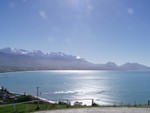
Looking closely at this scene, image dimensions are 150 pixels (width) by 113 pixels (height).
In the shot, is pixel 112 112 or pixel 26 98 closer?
pixel 112 112

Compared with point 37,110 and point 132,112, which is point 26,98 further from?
point 132,112

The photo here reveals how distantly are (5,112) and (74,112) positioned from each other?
4065 mm

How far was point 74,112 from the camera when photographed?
16891 mm

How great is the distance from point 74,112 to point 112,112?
218 centimetres

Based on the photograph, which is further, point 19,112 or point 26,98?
point 26,98

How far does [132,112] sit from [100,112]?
5.98ft

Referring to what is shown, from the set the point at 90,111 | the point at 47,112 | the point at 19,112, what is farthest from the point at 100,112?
the point at 19,112

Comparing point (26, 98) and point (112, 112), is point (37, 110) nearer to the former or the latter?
point (112, 112)

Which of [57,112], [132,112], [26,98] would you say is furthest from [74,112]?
[26,98]

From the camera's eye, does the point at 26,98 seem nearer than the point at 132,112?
No

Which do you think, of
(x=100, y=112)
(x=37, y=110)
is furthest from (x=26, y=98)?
(x=100, y=112)

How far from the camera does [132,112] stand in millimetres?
16875

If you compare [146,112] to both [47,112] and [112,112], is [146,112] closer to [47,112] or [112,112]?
[112,112]

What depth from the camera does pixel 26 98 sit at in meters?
30.2
